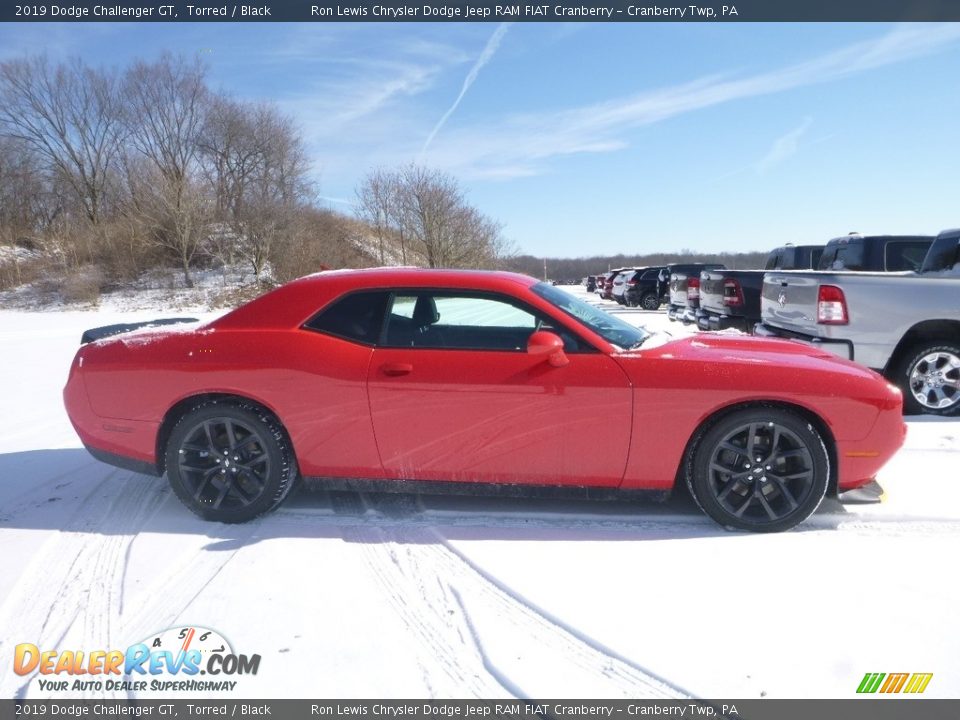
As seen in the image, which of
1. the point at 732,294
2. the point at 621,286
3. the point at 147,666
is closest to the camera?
the point at 147,666

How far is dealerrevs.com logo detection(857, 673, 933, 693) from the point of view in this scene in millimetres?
1956

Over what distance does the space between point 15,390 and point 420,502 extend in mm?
6539

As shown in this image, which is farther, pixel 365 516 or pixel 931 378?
pixel 931 378

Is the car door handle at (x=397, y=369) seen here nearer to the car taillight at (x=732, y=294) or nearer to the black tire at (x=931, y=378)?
the black tire at (x=931, y=378)

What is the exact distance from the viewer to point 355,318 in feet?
10.7

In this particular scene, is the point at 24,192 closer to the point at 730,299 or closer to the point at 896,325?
the point at 730,299

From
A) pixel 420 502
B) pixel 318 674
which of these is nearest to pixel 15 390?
pixel 420 502

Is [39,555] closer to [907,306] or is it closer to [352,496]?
[352,496]

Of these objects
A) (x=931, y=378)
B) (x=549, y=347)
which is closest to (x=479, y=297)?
(x=549, y=347)

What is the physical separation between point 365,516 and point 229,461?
2.73 feet

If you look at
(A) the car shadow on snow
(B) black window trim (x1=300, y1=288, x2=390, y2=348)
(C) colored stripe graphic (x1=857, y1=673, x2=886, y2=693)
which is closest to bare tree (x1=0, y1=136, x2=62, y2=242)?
(A) the car shadow on snow

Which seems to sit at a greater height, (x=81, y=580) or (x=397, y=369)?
(x=397, y=369)

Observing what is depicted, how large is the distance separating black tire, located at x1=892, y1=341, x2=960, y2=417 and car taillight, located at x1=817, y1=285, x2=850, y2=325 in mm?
791

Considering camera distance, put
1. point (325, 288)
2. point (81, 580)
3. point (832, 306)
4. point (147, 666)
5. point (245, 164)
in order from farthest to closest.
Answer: point (245, 164) → point (832, 306) → point (325, 288) → point (81, 580) → point (147, 666)
